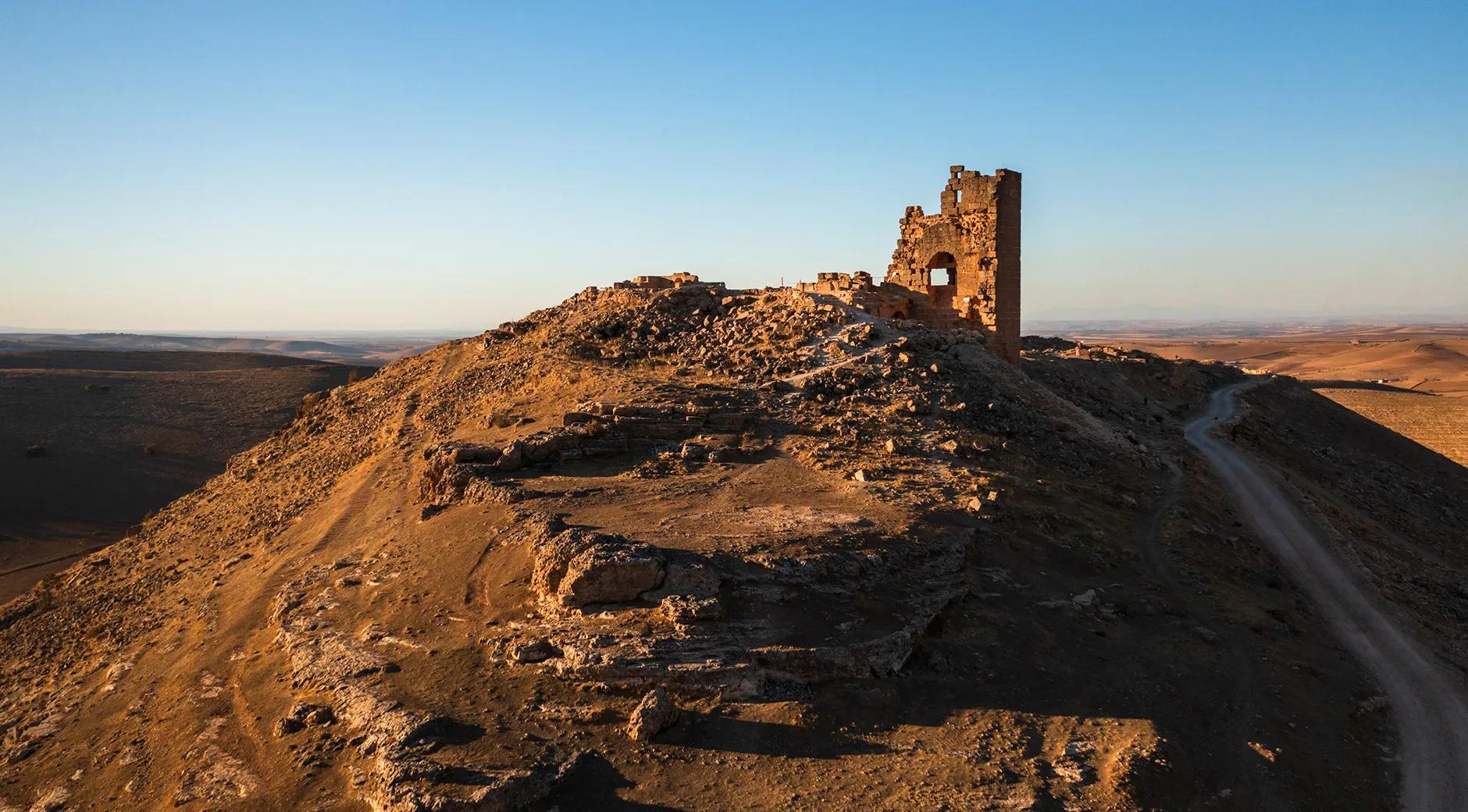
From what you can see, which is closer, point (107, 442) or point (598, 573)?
point (598, 573)

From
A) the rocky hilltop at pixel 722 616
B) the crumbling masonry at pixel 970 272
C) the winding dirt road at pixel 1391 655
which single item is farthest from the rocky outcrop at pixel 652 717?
the crumbling masonry at pixel 970 272

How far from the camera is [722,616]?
10.2 meters

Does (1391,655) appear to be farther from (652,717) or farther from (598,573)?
(598,573)

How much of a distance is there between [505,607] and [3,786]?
256 inches

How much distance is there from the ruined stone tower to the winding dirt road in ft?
23.0

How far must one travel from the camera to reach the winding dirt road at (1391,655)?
33.6ft

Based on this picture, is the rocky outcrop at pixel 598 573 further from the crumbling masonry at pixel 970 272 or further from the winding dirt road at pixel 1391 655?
the crumbling masonry at pixel 970 272

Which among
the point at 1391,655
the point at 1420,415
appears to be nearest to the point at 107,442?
the point at 1391,655

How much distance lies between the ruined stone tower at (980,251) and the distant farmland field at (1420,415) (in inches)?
1003

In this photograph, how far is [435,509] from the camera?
14836 millimetres

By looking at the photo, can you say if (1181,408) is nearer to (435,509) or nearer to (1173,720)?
(1173,720)

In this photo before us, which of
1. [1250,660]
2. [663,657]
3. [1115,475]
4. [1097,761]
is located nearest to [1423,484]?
[1115,475]

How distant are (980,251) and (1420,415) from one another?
39.6 metres

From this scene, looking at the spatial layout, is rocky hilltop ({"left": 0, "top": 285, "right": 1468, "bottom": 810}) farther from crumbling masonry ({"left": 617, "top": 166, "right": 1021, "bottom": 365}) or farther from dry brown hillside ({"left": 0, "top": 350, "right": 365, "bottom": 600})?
dry brown hillside ({"left": 0, "top": 350, "right": 365, "bottom": 600})
